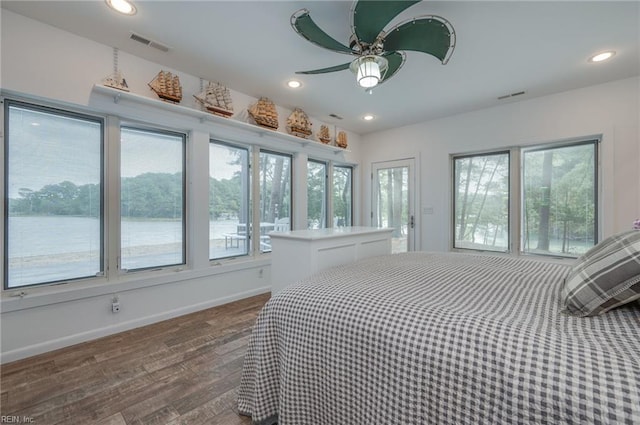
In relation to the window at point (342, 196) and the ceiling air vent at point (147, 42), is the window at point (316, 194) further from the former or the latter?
the ceiling air vent at point (147, 42)

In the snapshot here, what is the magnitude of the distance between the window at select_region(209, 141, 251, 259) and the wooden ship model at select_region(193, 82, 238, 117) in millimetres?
459

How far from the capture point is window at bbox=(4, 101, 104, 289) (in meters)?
2.11

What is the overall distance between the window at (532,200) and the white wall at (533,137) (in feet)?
0.61

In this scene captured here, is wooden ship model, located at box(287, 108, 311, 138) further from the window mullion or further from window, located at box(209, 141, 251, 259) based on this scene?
the window mullion

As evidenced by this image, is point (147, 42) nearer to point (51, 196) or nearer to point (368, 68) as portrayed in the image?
point (51, 196)

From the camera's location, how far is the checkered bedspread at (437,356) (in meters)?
0.67

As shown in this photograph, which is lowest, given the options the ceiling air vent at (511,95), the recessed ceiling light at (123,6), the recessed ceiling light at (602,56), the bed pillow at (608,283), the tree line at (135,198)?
the bed pillow at (608,283)

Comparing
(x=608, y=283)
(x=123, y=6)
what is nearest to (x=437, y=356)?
(x=608, y=283)

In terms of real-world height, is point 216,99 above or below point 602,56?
below

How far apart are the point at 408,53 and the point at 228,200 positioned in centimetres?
259

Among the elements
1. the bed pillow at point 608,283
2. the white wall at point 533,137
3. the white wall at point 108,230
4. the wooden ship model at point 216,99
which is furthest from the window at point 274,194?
the bed pillow at point 608,283

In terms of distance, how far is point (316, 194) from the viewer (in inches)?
183

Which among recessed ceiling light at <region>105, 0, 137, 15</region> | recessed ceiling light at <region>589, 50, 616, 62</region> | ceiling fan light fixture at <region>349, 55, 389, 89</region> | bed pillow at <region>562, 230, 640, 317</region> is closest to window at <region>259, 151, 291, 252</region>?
recessed ceiling light at <region>105, 0, 137, 15</region>

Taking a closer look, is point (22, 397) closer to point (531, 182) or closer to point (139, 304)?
point (139, 304)
